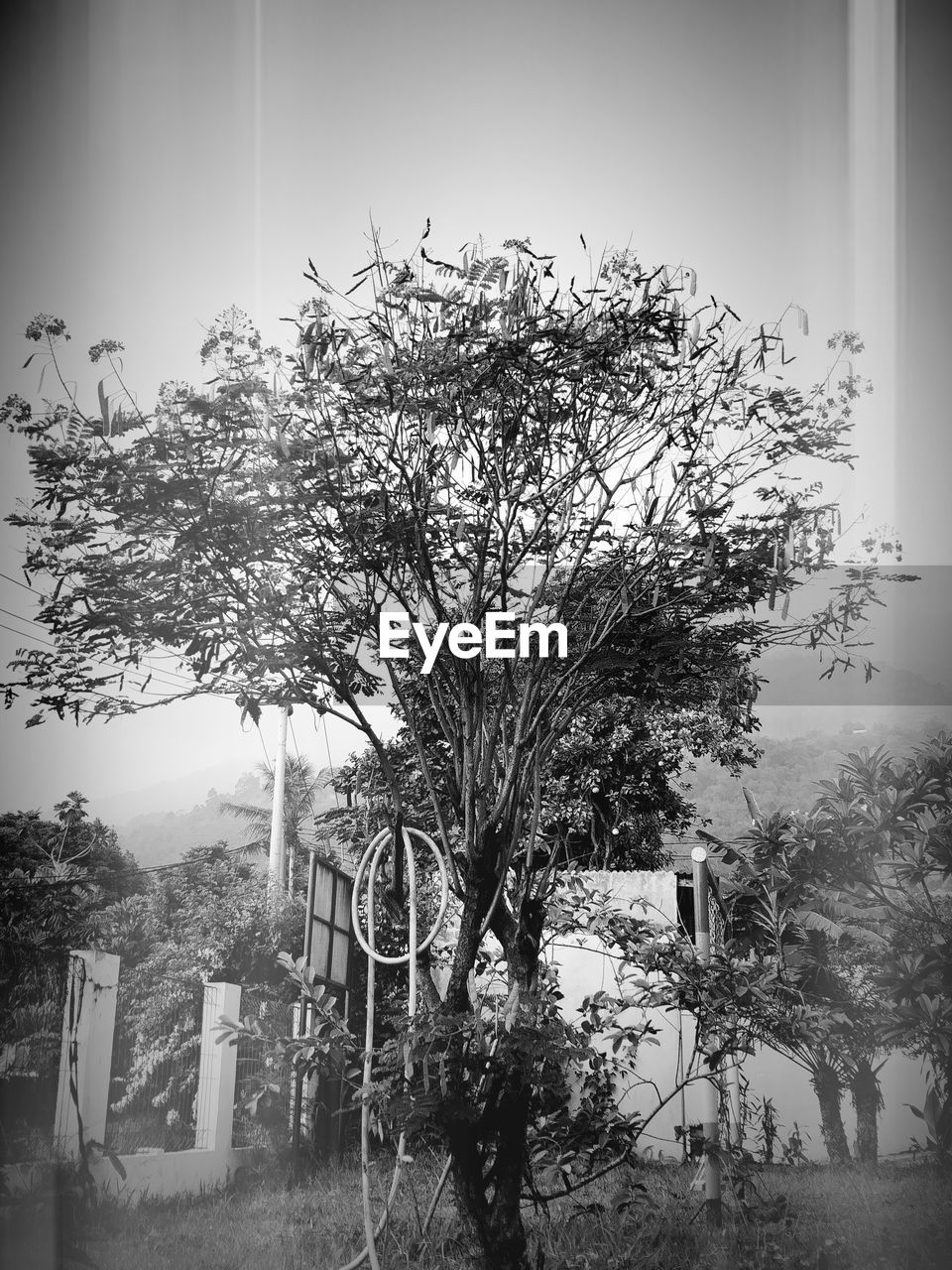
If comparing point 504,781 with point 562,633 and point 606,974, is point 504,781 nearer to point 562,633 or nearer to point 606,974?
point 562,633

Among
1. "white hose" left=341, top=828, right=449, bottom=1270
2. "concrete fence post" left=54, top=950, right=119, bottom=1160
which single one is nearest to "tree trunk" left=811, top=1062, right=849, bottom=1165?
"white hose" left=341, top=828, right=449, bottom=1270

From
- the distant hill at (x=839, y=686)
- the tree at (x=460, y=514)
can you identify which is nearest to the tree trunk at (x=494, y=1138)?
the tree at (x=460, y=514)

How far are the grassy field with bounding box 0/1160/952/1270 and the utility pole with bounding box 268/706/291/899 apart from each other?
2.80 feet

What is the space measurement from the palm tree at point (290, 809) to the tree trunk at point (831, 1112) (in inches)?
50.6

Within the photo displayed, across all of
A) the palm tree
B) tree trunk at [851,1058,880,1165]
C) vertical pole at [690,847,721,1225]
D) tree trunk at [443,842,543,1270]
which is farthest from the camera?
the palm tree

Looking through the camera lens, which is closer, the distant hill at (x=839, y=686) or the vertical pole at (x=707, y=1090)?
the vertical pole at (x=707, y=1090)

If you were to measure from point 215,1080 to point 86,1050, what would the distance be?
355mm

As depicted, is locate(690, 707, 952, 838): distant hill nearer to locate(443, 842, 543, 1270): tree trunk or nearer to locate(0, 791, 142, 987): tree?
locate(443, 842, 543, 1270): tree trunk

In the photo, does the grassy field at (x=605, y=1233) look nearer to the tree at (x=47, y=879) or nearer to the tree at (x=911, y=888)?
the tree at (x=911, y=888)

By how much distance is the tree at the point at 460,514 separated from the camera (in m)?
1.82

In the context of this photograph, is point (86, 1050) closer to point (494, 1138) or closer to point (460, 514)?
point (494, 1138)

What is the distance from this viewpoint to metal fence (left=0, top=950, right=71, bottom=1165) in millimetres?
1799
